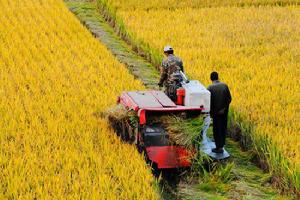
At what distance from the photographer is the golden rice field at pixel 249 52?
7.00 metres

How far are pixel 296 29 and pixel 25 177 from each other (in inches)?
361

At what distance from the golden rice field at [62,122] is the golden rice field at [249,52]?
1361 millimetres

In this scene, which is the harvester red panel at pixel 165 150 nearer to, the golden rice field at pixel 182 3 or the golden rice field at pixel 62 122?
the golden rice field at pixel 62 122

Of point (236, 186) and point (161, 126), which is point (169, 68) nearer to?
point (161, 126)

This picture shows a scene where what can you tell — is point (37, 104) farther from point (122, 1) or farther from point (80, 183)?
point (122, 1)

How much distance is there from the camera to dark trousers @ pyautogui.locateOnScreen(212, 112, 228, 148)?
702cm

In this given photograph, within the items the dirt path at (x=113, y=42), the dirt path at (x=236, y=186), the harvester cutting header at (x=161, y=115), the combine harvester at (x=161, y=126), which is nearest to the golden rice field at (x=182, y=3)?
the dirt path at (x=113, y=42)

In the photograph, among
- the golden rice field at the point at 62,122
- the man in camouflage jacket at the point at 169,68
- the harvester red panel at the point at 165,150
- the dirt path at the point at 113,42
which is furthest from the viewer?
the dirt path at the point at 113,42

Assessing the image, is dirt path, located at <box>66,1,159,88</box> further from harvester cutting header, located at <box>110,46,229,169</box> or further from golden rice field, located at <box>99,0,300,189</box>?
harvester cutting header, located at <box>110,46,229,169</box>

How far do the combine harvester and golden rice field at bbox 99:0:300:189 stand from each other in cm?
76

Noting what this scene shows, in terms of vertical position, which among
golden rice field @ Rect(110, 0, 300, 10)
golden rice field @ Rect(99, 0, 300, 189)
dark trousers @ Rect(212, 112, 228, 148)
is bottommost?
dark trousers @ Rect(212, 112, 228, 148)

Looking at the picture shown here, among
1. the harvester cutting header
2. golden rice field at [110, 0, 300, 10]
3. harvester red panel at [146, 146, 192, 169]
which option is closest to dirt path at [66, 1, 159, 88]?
golden rice field at [110, 0, 300, 10]

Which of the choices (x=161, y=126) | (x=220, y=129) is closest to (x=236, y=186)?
(x=220, y=129)

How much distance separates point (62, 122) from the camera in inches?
293
